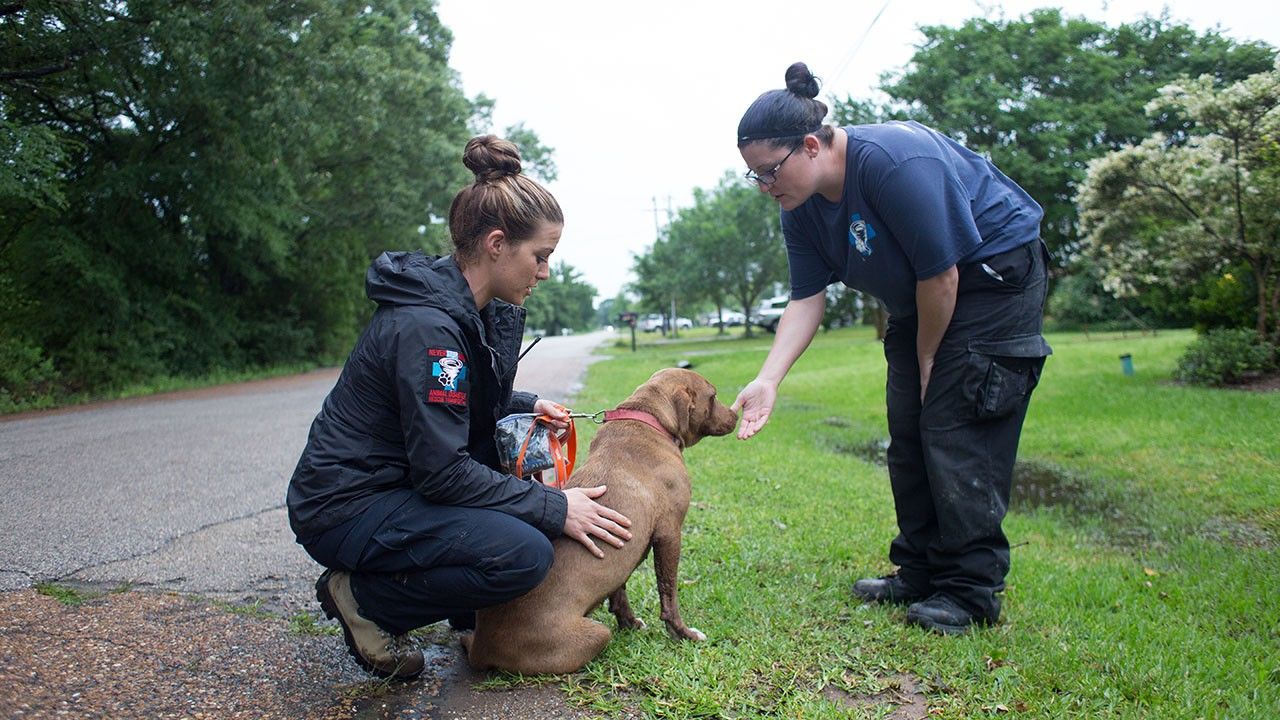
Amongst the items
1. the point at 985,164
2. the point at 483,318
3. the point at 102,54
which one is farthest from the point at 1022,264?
the point at 102,54

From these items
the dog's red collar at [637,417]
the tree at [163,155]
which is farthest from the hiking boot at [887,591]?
the tree at [163,155]

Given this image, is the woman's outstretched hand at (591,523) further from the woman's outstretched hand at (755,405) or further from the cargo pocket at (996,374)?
the cargo pocket at (996,374)

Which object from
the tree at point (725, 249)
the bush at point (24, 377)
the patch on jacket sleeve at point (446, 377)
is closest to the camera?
the patch on jacket sleeve at point (446, 377)

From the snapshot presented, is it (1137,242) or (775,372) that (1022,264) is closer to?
(775,372)

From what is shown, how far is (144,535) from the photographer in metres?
4.79

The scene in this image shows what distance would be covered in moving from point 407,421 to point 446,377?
0.19 m

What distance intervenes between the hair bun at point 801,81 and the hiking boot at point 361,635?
2.59 m

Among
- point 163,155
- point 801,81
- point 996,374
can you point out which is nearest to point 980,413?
point 996,374

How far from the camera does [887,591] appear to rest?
3.96 m

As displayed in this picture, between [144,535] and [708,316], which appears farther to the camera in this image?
[708,316]

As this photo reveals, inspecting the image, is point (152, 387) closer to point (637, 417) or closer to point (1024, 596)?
point (637, 417)

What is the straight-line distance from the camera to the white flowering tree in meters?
9.80

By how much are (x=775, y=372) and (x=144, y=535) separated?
3.78m

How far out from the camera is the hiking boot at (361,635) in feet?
9.58
